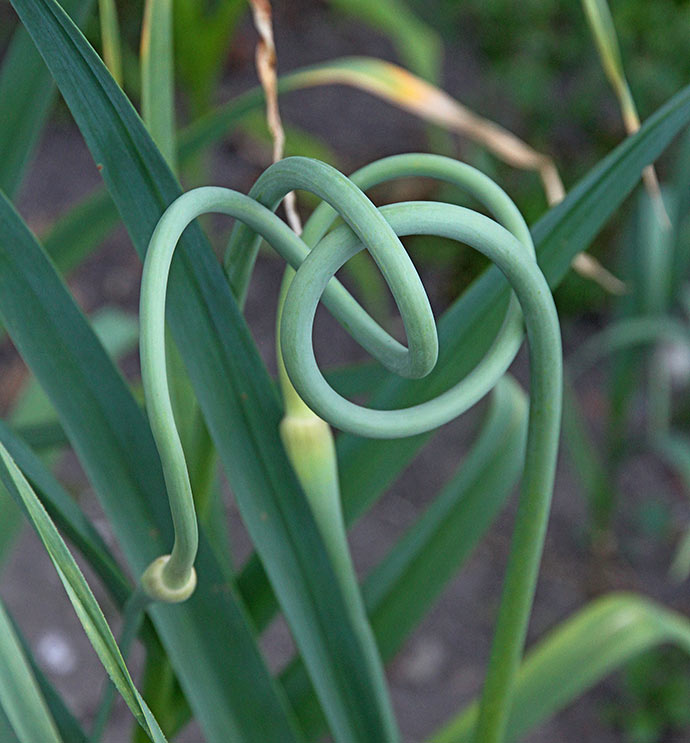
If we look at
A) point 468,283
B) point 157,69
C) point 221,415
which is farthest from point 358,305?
point 468,283

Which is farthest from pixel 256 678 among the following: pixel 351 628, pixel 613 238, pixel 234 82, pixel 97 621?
pixel 234 82

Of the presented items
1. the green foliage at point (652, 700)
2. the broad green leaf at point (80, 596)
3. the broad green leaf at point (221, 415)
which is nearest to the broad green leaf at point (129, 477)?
the broad green leaf at point (221, 415)

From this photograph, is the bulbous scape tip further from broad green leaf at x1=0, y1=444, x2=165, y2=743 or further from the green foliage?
the green foliage

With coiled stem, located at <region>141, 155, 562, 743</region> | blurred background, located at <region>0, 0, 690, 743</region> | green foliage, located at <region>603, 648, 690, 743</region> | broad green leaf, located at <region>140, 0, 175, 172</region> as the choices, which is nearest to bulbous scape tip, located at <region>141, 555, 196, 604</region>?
coiled stem, located at <region>141, 155, 562, 743</region>

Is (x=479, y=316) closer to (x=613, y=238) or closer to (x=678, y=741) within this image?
(x=678, y=741)

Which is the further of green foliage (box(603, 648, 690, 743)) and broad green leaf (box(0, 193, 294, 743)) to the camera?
green foliage (box(603, 648, 690, 743))

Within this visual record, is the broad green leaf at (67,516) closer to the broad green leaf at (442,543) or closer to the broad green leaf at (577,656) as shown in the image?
the broad green leaf at (442,543)
